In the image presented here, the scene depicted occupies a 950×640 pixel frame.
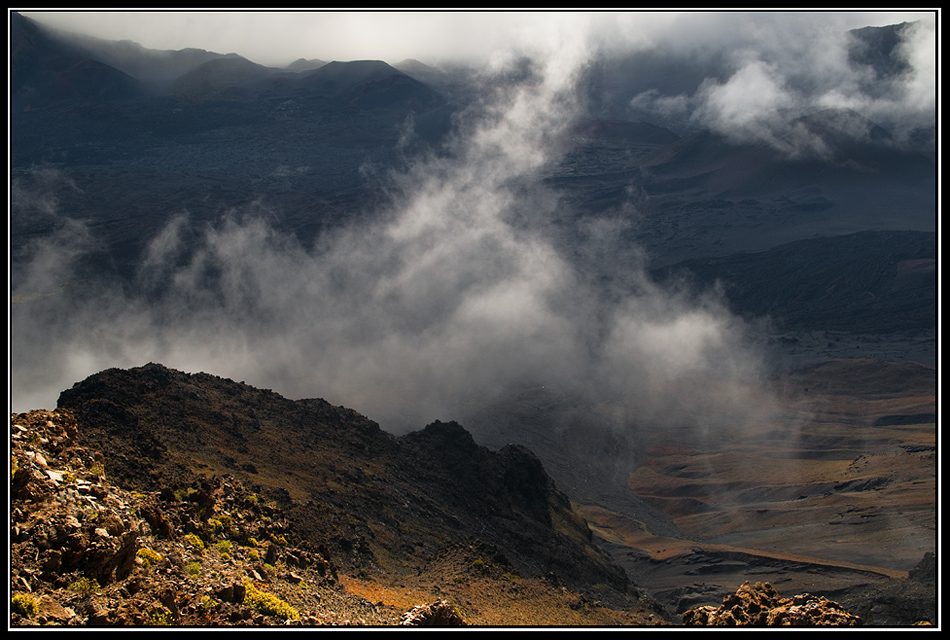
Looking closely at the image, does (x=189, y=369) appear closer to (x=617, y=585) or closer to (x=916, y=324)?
(x=617, y=585)

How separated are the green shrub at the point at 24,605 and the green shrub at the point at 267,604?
178 inches

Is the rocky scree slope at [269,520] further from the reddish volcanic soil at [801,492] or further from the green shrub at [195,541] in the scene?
the reddish volcanic soil at [801,492]

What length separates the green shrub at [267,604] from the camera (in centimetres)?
1441

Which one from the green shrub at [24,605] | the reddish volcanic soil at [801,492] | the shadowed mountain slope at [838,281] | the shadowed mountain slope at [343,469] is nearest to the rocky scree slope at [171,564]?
the green shrub at [24,605]

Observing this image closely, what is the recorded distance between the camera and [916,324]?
6083 inches

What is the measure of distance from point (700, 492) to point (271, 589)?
84397 millimetres

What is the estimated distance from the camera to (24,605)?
34.0ft

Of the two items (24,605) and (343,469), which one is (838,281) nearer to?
(343,469)

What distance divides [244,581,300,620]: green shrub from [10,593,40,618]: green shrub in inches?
178

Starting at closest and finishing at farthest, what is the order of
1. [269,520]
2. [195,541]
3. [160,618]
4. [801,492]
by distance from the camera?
[160,618], [195,541], [269,520], [801,492]

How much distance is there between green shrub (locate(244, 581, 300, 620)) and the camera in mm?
14414

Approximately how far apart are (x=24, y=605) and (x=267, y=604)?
5196 millimetres

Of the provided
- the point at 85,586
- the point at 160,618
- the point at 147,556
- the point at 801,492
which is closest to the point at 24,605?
the point at 85,586

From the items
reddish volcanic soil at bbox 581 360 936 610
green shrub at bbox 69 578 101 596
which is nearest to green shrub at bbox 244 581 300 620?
green shrub at bbox 69 578 101 596
